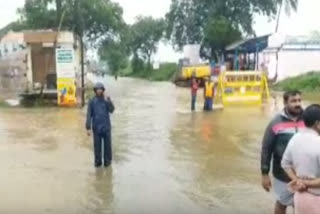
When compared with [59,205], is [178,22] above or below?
above

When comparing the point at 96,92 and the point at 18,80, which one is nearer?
the point at 96,92

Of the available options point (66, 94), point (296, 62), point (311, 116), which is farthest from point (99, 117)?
point (296, 62)

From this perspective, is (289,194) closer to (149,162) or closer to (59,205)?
(59,205)

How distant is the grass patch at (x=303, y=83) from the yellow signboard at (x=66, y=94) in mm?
15032

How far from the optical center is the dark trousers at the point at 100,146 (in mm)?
11578

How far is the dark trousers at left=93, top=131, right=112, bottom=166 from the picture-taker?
11578 millimetres

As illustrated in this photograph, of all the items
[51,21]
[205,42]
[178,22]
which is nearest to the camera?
[51,21]

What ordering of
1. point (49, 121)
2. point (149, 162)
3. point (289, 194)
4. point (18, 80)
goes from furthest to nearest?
point (18, 80) < point (49, 121) < point (149, 162) < point (289, 194)

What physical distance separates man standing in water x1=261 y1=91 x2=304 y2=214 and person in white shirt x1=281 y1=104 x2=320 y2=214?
940 mm

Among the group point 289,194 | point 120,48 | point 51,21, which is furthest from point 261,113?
point 120,48

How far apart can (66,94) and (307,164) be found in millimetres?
21428

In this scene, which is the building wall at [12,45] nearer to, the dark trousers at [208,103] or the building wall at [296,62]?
the dark trousers at [208,103]

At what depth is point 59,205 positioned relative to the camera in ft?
29.1

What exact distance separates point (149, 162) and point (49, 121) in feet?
29.5
